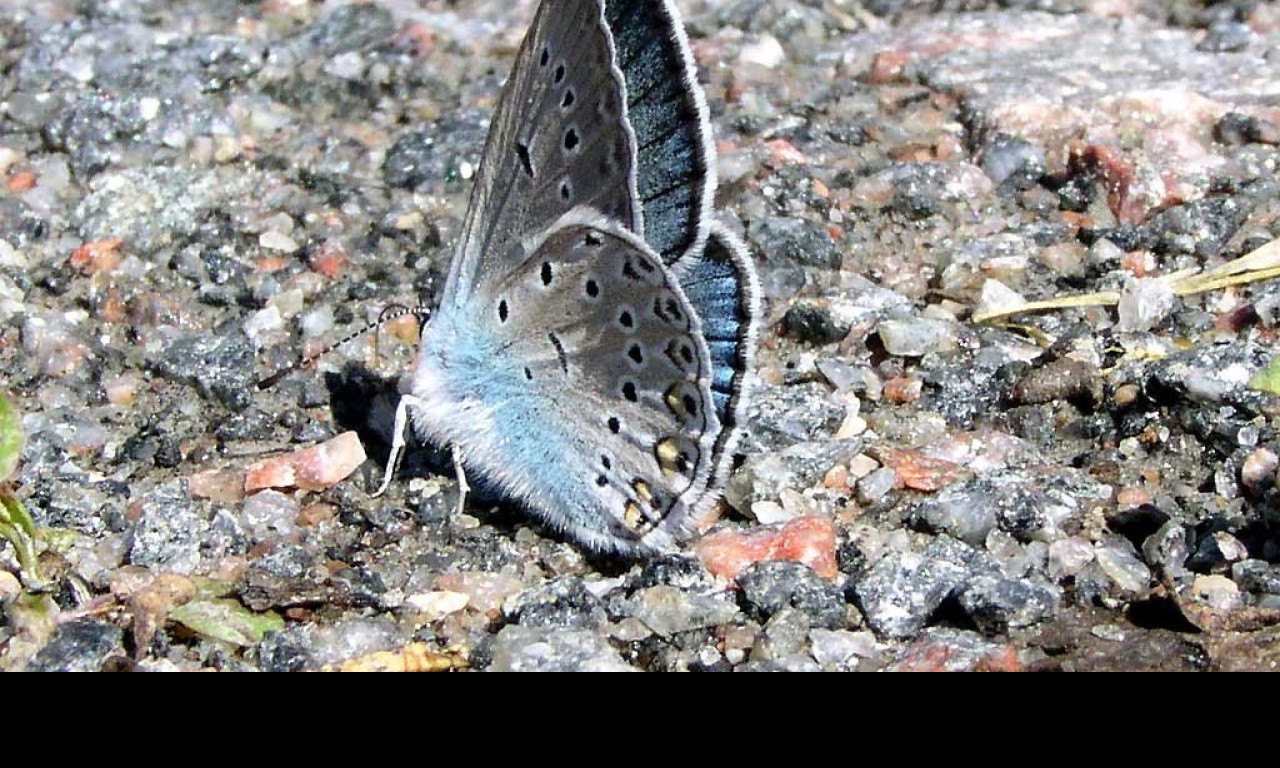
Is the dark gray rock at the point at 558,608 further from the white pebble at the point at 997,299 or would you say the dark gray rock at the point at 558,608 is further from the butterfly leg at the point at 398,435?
the white pebble at the point at 997,299

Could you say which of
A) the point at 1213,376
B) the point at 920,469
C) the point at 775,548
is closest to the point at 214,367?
the point at 775,548

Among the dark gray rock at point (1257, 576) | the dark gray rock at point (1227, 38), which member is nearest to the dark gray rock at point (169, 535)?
the dark gray rock at point (1257, 576)

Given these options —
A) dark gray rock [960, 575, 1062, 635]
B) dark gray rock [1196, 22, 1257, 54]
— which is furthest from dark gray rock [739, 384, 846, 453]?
dark gray rock [1196, 22, 1257, 54]
